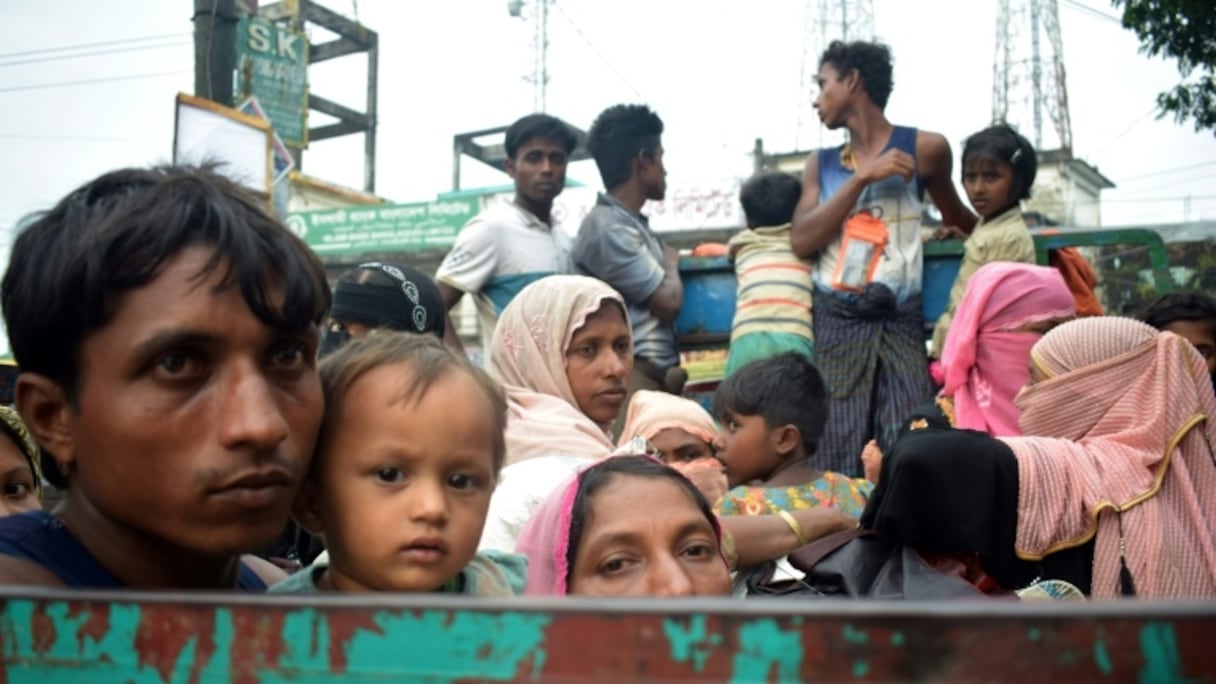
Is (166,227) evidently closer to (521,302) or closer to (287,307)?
(287,307)

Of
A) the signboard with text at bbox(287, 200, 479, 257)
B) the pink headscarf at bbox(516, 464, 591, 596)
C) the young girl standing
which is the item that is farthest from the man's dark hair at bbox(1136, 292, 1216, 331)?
the signboard with text at bbox(287, 200, 479, 257)

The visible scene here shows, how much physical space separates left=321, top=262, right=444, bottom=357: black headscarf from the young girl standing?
2.42 m

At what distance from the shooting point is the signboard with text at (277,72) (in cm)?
1082

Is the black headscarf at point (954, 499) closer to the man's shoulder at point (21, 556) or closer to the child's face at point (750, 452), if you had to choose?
the child's face at point (750, 452)

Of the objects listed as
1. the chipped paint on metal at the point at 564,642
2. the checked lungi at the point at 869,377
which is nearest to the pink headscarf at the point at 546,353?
the checked lungi at the point at 869,377

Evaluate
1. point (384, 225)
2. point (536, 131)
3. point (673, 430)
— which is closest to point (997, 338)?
point (673, 430)

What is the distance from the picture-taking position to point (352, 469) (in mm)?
1789

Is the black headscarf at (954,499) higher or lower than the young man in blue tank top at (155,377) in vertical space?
lower

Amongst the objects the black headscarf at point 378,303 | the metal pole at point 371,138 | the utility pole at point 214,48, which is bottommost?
the black headscarf at point 378,303

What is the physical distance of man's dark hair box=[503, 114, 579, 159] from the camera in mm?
5320

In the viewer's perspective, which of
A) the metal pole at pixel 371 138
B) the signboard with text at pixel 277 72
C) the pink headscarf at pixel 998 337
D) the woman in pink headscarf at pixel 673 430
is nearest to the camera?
the woman in pink headscarf at pixel 673 430

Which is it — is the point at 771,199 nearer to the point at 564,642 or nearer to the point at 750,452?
the point at 750,452

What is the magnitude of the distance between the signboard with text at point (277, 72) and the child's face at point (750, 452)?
680 cm

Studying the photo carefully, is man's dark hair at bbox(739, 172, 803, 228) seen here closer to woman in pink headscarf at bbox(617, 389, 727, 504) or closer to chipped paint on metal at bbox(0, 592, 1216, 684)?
woman in pink headscarf at bbox(617, 389, 727, 504)
